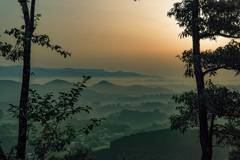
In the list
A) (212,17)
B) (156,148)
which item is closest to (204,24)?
(212,17)

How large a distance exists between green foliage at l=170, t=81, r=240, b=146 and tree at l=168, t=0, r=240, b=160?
0.43m

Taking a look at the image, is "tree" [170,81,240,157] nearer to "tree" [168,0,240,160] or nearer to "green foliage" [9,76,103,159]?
"tree" [168,0,240,160]

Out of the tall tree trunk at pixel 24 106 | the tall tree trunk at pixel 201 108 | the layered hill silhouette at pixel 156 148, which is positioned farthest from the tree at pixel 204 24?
the layered hill silhouette at pixel 156 148

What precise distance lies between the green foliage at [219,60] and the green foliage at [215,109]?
1.19 metres

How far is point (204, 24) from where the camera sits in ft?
40.9

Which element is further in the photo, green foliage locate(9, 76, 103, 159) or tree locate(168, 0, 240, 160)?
tree locate(168, 0, 240, 160)

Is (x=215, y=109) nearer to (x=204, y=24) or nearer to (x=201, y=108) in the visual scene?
(x=201, y=108)

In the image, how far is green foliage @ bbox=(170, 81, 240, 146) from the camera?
35.2 feet

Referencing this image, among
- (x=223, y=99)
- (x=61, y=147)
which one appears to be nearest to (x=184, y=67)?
(x=223, y=99)

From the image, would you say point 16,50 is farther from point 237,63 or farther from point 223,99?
point 237,63

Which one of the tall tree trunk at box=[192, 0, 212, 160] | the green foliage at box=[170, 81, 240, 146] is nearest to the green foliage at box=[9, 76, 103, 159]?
the green foliage at box=[170, 81, 240, 146]

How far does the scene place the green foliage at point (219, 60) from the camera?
1093 cm

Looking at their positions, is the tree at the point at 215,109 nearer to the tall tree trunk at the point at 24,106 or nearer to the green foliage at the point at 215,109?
the green foliage at the point at 215,109

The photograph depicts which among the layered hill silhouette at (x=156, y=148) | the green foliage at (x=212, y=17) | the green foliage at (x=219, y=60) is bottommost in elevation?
the layered hill silhouette at (x=156, y=148)
